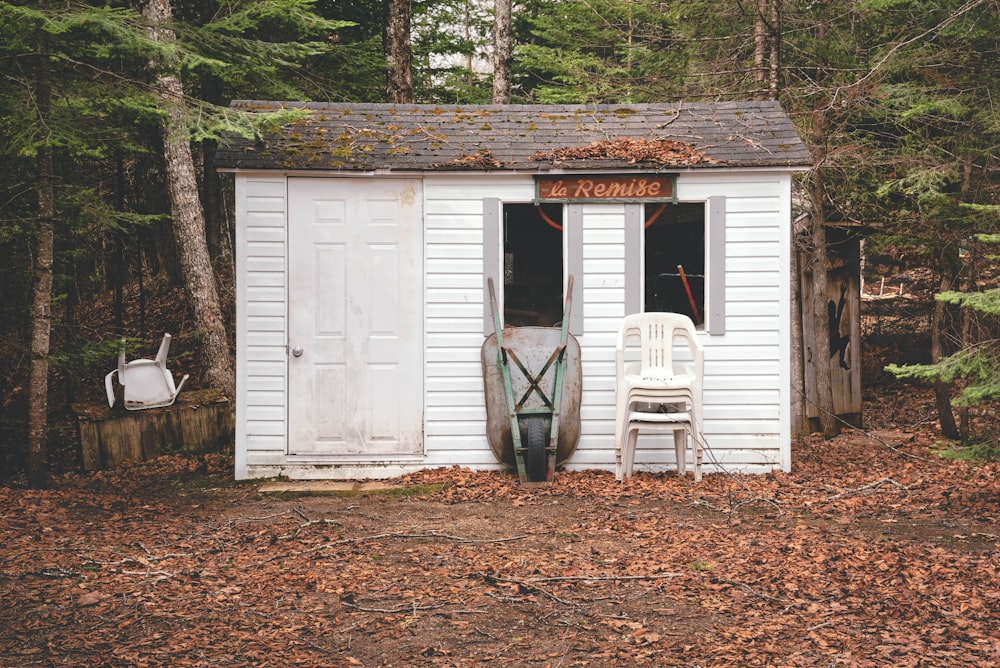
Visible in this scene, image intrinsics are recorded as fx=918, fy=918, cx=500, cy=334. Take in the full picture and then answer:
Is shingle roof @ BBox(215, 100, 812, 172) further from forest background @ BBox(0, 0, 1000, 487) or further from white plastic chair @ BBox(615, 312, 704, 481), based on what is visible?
white plastic chair @ BBox(615, 312, 704, 481)

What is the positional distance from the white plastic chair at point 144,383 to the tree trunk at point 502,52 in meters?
8.50

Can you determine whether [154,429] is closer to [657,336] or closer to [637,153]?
[657,336]

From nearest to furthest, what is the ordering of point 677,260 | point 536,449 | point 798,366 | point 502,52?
1. point 536,449
2. point 677,260
3. point 798,366
4. point 502,52

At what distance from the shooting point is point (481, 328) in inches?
338

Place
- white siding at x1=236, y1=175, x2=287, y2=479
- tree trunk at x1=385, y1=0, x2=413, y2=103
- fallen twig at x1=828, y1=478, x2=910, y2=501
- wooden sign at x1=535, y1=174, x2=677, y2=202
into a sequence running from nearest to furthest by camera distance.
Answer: fallen twig at x1=828, y1=478, x2=910, y2=501, white siding at x1=236, y1=175, x2=287, y2=479, wooden sign at x1=535, y1=174, x2=677, y2=202, tree trunk at x1=385, y1=0, x2=413, y2=103

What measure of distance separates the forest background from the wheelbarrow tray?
2733mm

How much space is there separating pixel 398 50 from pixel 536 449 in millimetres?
7888

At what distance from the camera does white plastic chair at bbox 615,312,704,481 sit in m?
7.94

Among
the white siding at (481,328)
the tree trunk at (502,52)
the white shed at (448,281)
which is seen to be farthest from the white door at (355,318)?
the tree trunk at (502,52)

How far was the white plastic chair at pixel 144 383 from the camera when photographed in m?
9.14

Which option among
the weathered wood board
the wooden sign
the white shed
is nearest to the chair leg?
the white shed

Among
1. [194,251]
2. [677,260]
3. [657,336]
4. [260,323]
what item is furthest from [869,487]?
[194,251]

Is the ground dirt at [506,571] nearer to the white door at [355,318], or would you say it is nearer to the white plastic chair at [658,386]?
the white plastic chair at [658,386]

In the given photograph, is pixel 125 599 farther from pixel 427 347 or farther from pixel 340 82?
pixel 340 82
